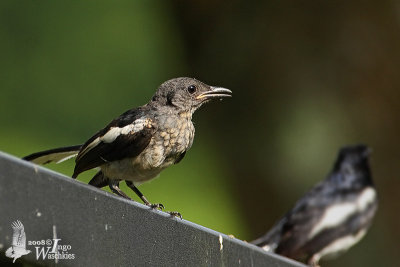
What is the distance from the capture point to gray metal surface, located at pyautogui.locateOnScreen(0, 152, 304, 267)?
7.47 ft

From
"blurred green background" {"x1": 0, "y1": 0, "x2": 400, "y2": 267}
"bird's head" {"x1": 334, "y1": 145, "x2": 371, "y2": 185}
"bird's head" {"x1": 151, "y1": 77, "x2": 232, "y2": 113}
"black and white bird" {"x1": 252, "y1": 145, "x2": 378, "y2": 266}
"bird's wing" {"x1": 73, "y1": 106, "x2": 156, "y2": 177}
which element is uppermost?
"blurred green background" {"x1": 0, "y1": 0, "x2": 400, "y2": 267}

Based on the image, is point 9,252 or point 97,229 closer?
point 9,252

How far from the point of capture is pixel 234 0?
9.60 m

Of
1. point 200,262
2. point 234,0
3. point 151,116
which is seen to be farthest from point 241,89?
point 200,262

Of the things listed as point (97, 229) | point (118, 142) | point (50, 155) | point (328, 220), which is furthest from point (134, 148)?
point (328, 220)

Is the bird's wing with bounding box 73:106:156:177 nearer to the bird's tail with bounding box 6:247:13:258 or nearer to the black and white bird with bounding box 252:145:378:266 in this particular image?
the bird's tail with bounding box 6:247:13:258

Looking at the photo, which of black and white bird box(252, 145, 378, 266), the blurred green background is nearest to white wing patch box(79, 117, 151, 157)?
black and white bird box(252, 145, 378, 266)

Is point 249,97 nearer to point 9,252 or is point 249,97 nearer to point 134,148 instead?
point 134,148

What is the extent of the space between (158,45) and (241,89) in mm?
1499

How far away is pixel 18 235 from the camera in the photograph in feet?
7.35

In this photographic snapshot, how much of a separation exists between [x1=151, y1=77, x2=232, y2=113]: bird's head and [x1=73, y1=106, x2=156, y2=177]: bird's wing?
32 cm

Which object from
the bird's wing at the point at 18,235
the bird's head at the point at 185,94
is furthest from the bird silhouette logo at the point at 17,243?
the bird's head at the point at 185,94

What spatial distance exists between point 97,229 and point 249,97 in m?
7.21

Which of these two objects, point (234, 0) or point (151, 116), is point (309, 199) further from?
point (151, 116)
